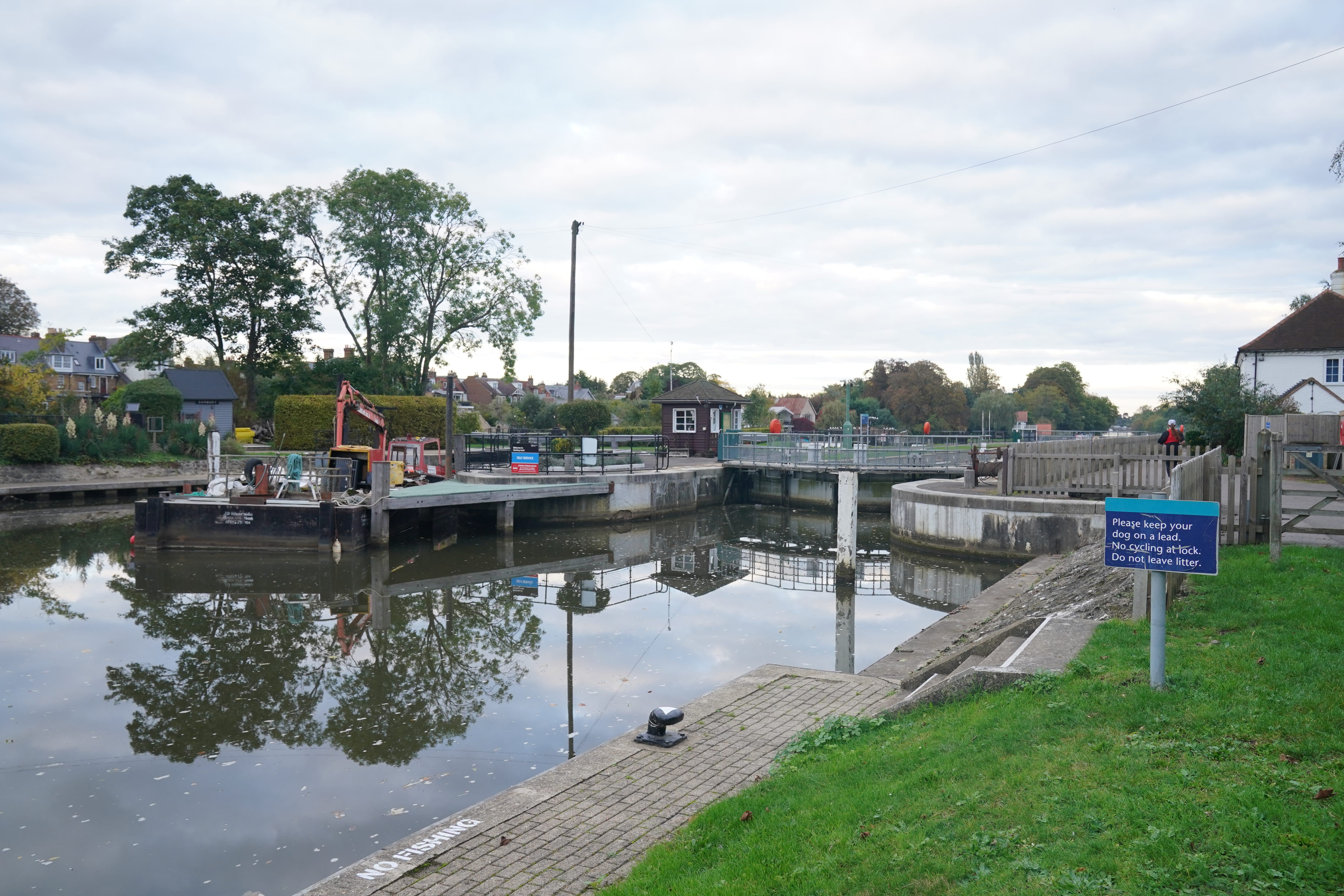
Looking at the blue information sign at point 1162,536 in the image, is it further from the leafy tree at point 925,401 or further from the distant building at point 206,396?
the leafy tree at point 925,401

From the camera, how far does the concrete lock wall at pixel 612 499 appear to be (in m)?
29.3

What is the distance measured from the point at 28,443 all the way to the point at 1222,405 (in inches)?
1656

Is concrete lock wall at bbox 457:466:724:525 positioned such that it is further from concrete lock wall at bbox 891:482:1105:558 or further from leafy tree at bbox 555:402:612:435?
leafy tree at bbox 555:402:612:435

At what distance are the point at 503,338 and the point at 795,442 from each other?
22741 mm

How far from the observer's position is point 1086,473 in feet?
73.0

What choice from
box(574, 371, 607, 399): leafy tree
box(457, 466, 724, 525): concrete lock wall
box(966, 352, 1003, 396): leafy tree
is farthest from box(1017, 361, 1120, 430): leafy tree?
box(457, 466, 724, 525): concrete lock wall

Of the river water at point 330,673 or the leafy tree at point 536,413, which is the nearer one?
the river water at point 330,673

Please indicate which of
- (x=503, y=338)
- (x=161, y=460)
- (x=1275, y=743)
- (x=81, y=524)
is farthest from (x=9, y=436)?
(x=1275, y=743)

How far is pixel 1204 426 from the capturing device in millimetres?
29391

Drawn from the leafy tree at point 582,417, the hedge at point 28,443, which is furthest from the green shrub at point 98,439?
the leafy tree at point 582,417

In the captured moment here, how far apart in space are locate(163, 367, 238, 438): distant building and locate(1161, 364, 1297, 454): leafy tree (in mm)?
48498

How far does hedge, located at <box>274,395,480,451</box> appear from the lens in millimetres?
45719

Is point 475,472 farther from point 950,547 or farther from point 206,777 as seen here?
point 206,777

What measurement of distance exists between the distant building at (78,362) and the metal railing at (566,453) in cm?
4289
